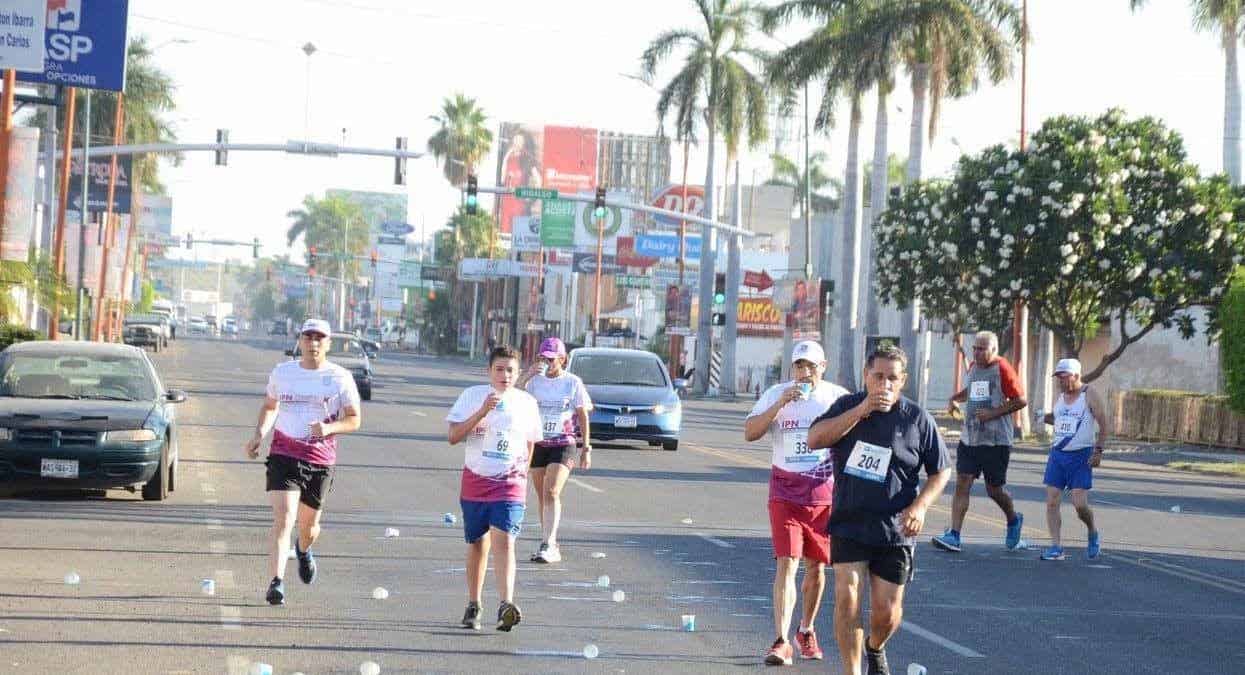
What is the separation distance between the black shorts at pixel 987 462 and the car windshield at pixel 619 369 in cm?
1287

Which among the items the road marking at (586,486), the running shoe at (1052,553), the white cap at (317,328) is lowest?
the running shoe at (1052,553)

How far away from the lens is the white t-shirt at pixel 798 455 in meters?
10.2

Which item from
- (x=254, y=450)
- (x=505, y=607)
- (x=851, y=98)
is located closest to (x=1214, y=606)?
(x=505, y=607)

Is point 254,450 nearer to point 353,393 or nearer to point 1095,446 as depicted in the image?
point 353,393

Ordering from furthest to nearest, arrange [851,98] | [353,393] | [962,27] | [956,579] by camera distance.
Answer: [851,98] < [962,27] < [956,579] < [353,393]

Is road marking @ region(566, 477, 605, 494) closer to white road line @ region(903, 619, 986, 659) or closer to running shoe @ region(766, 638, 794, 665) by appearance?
white road line @ region(903, 619, 986, 659)

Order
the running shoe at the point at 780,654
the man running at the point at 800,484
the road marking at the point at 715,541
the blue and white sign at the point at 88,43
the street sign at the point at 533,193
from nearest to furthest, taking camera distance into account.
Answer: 1. the running shoe at the point at 780,654
2. the man running at the point at 800,484
3. the road marking at the point at 715,541
4. the blue and white sign at the point at 88,43
5. the street sign at the point at 533,193

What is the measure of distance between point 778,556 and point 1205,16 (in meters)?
39.6

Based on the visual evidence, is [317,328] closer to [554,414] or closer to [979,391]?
[554,414]

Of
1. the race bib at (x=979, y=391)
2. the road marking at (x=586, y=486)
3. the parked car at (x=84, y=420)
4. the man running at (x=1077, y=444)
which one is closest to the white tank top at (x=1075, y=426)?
the man running at (x=1077, y=444)

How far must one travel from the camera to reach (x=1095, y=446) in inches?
623

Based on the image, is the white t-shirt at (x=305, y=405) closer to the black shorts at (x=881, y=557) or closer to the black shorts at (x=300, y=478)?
the black shorts at (x=300, y=478)

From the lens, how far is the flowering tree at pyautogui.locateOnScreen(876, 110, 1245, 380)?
38844 mm

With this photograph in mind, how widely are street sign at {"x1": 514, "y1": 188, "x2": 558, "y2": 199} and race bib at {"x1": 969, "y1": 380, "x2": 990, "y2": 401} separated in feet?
97.8
